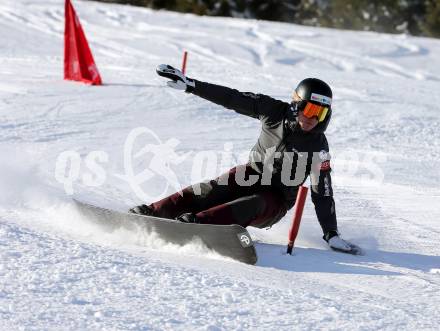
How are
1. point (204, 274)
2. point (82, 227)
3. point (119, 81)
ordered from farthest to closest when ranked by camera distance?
1. point (119, 81)
2. point (82, 227)
3. point (204, 274)

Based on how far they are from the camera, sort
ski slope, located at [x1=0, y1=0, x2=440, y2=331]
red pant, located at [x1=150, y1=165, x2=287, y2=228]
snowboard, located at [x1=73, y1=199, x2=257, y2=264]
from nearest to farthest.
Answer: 1. ski slope, located at [x1=0, y1=0, x2=440, y2=331]
2. snowboard, located at [x1=73, y1=199, x2=257, y2=264]
3. red pant, located at [x1=150, y1=165, x2=287, y2=228]

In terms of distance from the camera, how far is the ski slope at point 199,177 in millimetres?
3557

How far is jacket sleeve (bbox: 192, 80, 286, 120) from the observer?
17.0 feet

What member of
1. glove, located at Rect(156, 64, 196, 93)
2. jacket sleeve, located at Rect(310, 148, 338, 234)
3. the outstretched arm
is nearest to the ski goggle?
the outstretched arm

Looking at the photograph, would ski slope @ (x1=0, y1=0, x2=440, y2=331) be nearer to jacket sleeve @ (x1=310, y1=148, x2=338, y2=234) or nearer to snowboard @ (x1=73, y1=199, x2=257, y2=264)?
snowboard @ (x1=73, y1=199, x2=257, y2=264)

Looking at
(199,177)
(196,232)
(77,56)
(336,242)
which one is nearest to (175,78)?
(196,232)

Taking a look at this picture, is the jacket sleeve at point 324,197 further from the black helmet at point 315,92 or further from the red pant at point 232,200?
the black helmet at point 315,92

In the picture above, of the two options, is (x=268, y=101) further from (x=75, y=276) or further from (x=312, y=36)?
(x=312, y=36)

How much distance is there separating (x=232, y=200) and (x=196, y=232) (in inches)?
25.9

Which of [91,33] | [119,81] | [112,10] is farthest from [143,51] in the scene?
[112,10]

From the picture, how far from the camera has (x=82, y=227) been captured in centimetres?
511

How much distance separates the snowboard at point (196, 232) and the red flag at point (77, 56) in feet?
24.6

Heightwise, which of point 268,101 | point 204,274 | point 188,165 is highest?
point 268,101

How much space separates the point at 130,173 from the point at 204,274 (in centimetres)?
353
